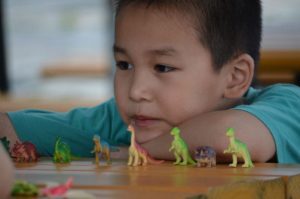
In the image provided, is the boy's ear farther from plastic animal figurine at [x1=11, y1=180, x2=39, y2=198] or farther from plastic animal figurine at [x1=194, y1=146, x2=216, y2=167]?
plastic animal figurine at [x1=11, y1=180, x2=39, y2=198]

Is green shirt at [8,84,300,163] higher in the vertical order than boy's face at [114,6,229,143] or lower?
lower

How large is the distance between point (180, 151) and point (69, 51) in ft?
33.1

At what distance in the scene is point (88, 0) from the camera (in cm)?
1348

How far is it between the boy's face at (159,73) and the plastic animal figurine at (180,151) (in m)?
0.27

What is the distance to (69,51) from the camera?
12008 millimetres

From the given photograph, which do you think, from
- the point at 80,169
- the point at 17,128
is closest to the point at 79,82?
the point at 17,128

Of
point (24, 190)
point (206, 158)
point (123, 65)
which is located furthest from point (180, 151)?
point (24, 190)

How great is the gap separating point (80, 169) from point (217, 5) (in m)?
0.81

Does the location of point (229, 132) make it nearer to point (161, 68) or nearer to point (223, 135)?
point (223, 135)

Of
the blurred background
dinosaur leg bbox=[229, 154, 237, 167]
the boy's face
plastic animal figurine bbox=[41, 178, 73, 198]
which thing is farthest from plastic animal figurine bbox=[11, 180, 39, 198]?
the blurred background

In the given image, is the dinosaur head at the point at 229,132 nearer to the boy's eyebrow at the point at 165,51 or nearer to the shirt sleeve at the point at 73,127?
the boy's eyebrow at the point at 165,51

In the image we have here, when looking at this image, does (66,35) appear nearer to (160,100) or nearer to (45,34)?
(45,34)

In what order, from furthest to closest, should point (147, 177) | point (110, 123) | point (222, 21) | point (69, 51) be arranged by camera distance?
point (69, 51) → point (110, 123) → point (222, 21) → point (147, 177)

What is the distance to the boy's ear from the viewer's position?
2.54 metres
